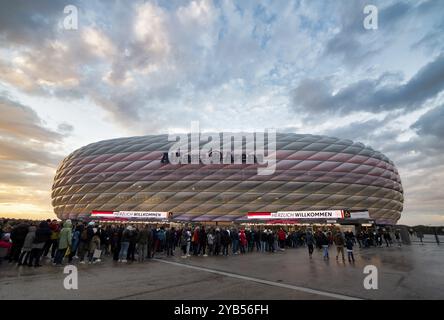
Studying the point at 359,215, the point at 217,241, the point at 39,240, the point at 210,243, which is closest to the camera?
the point at 39,240

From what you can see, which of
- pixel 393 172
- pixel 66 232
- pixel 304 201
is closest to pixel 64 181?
pixel 304 201

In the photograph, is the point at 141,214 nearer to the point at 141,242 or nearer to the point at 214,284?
the point at 141,242

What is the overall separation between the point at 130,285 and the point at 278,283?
4155 mm

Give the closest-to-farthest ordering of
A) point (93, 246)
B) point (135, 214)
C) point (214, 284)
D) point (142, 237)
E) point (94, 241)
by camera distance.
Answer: point (214, 284) < point (93, 246) < point (94, 241) < point (142, 237) < point (135, 214)

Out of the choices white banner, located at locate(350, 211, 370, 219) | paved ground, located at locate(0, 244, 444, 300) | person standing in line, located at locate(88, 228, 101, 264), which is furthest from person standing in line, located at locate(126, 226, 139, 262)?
white banner, located at locate(350, 211, 370, 219)

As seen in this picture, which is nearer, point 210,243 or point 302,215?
point 210,243

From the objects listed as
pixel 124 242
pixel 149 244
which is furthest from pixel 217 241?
pixel 124 242

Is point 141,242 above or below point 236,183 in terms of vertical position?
below

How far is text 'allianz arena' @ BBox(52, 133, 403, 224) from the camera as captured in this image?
47438 mm

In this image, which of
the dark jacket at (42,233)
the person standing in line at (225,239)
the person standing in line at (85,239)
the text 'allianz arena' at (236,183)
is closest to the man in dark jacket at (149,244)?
the person standing in line at (85,239)

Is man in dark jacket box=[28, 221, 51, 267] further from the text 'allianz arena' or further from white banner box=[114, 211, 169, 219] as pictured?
the text 'allianz arena'

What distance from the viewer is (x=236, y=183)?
48.0m
